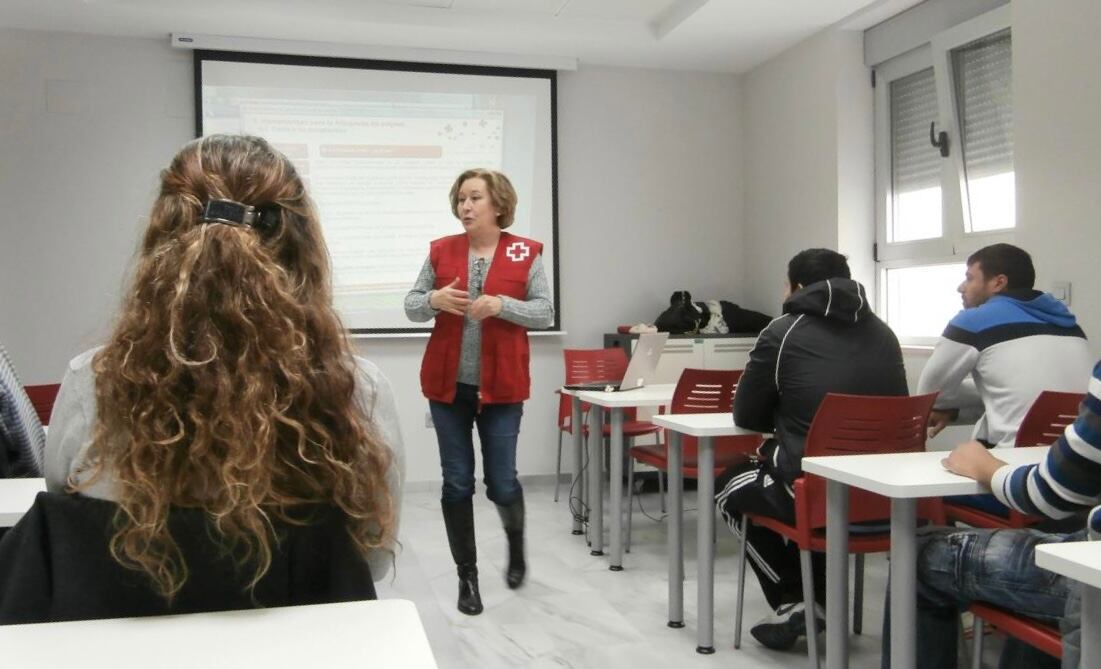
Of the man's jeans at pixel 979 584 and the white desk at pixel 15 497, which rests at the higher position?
the white desk at pixel 15 497

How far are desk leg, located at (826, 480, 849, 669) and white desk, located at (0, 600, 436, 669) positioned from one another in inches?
52.6

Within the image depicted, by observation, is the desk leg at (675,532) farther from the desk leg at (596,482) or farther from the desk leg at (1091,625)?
the desk leg at (1091,625)

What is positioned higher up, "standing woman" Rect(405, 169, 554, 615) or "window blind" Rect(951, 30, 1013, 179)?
"window blind" Rect(951, 30, 1013, 179)

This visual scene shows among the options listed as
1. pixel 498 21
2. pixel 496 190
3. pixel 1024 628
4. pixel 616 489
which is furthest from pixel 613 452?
pixel 498 21

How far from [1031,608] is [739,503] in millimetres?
1021

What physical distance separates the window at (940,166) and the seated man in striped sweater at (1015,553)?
8.17 ft

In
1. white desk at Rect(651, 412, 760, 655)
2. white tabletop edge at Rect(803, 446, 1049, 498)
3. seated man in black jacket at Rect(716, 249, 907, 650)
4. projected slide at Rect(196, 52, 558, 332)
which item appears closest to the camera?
white tabletop edge at Rect(803, 446, 1049, 498)

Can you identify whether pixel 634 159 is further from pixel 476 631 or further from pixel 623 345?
pixel 476 631

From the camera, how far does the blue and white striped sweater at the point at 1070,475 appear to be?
132 centimetres

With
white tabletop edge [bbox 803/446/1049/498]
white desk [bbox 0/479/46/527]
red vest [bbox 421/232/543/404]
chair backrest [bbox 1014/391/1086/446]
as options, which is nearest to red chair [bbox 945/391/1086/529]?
chair backrest [bbox 1014/391/1086/446]

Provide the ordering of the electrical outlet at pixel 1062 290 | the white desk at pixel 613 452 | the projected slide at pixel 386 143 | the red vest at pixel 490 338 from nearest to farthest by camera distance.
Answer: the red vest at pixel 490 338
the electrical outlet at pixel 1062 290
the white desk at pixel 613 452
the projected slide at pixel 386 143

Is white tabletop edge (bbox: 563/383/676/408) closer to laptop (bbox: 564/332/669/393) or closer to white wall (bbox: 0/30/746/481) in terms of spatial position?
laptop (bbox: 564/332/669/393)

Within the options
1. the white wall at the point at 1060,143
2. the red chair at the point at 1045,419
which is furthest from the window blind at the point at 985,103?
the red chair at the point at 1045,419

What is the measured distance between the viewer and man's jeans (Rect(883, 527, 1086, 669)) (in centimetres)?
161
